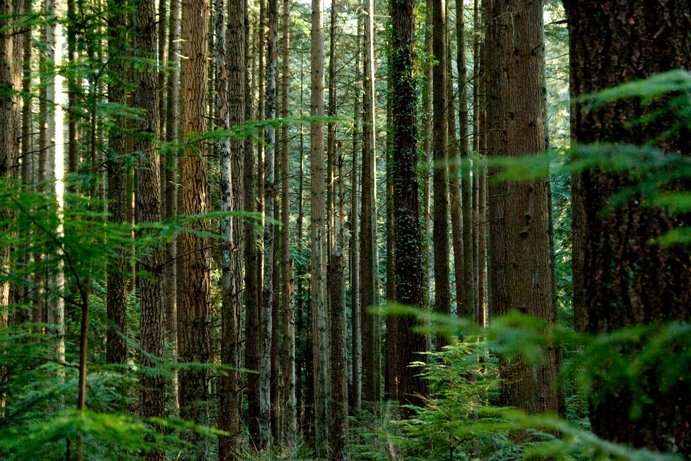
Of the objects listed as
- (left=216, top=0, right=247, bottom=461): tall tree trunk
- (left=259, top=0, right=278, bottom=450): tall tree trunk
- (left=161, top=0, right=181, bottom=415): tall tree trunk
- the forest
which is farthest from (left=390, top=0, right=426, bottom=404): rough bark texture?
(left=161, top=0, right=181, bottom=415): tall tree trunk

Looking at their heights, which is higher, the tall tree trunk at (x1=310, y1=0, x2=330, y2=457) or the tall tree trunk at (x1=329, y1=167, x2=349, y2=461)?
Answer: the tall tree trunk at (x1=310, y1=0, x2=330, y2=457)

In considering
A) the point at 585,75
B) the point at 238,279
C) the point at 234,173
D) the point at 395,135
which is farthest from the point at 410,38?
the point at 585,75

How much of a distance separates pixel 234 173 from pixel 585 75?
385 inches

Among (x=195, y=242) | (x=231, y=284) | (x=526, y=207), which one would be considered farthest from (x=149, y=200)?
(x=526, y=207)

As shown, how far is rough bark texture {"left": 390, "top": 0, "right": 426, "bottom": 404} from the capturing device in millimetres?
11383

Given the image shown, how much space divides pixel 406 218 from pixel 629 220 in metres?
9.04

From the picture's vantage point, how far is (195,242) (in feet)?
30.8

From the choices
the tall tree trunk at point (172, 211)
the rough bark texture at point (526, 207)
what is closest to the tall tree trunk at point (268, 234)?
the tall tree trunk at point (172, 211)

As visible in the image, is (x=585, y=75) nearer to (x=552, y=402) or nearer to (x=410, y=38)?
(x=552, y=402)

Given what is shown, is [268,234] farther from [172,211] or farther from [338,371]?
[338,371]

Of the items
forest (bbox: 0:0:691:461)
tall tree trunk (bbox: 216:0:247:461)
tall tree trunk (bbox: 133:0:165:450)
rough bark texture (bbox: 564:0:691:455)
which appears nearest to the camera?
forest (bbox: 0:0:691:461)

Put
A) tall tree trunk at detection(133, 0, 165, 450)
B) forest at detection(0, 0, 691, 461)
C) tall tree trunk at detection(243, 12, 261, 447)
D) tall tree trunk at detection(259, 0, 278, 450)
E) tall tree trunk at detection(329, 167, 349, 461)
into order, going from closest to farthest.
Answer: forest at detection(0, 0, 691, 461), tall tree trunk at detection(133, 0, 165, 450), tall tree trunk at detection(329, 167, 349, 461), tall tree trunk at detection(259, 0, 278, 450), tall tree trunk at detection(243, 12, 261, 447)

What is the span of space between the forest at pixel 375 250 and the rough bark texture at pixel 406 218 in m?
0.05

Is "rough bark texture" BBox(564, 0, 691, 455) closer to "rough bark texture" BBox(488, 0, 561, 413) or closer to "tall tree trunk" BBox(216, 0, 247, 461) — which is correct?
"rough bark texture" BBox(488, 0, 561, 413)
